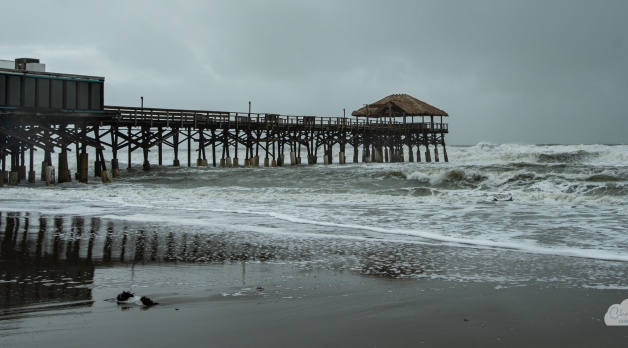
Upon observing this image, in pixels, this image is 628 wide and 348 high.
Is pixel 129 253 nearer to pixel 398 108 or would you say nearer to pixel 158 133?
pixel 158 133

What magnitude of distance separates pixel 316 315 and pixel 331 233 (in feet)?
20.8

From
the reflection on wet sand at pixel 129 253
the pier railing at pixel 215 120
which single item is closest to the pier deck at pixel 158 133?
the pier railing at pixel 215 120

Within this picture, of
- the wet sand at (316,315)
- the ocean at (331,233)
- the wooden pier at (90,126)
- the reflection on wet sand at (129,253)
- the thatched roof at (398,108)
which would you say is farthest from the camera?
the thatched roof at (398,108)

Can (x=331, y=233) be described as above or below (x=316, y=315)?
above

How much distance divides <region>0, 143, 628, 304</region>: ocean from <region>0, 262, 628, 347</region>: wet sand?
0.64 metres

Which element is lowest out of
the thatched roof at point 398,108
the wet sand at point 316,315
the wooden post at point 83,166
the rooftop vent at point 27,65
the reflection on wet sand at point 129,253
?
the wet sand at point 316,315

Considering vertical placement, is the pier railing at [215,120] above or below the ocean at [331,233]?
above

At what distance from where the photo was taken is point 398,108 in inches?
2131

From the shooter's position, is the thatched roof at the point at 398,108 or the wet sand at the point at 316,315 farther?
the thatched roof at the point at 398,108

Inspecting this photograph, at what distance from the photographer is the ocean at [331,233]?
26.2 ft

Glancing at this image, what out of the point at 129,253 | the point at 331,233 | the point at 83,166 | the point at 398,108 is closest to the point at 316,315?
the point at 129,253

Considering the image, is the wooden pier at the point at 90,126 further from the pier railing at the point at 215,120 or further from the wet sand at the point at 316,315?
the wet sand at the point at 316,315

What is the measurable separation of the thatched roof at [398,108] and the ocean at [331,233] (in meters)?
30.0

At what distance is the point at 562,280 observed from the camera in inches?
287
